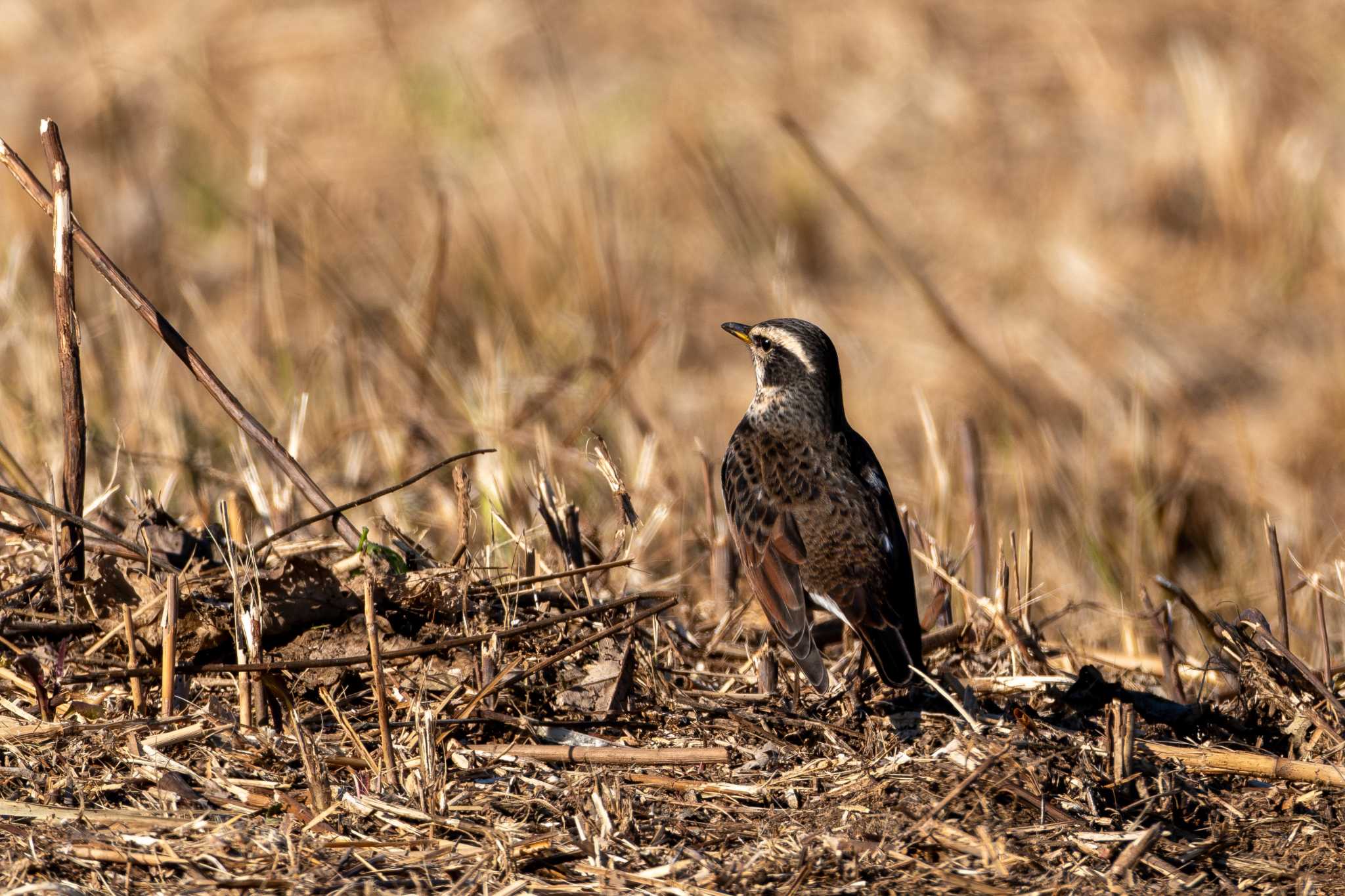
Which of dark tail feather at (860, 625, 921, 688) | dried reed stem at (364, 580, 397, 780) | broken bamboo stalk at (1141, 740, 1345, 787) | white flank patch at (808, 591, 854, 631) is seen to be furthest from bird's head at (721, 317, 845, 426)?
dried reed stem at (364, 580, 397, 780)

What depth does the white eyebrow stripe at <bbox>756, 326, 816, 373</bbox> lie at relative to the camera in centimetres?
573

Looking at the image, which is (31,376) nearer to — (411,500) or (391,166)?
(411,500)

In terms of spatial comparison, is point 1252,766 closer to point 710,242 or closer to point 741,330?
point 741,330

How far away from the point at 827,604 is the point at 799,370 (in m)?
0.97

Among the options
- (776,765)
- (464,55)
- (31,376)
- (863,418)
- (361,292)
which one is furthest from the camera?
(464,55)

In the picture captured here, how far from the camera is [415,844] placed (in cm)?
389

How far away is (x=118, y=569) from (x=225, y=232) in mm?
9114

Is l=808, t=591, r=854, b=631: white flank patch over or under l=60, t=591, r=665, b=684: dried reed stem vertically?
under

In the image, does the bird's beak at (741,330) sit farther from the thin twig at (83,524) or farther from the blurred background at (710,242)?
the thin twig at (83,524)

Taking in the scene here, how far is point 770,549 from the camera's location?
536cm

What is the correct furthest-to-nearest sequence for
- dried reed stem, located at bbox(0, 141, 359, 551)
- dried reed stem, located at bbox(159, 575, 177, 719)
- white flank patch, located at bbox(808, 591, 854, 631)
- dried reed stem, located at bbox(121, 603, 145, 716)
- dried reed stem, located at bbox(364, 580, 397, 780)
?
white flank patch, located at bbox(808, 591, 854, 631), dried reed stem, located at bbox(0, 141, 359, 551), dried reed stem, located at bbox(121, 603, 145, 716), dried reed stem, located at bbox(159, 575, 177, 719), dried reed stem, located at bbox(364, 580, 397, 780)

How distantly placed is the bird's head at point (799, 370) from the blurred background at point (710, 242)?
1.52 meters

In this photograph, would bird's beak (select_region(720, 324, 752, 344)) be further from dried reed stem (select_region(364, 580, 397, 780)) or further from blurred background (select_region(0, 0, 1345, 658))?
dried reed stem (select_region(364, 580, 397, 780))

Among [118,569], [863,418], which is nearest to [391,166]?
[863,418]
